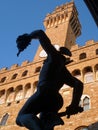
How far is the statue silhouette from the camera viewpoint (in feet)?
9.78

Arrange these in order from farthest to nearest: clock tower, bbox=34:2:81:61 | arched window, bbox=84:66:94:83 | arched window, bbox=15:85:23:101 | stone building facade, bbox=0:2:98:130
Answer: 1. clock tower, bbox=34:2:81:61
2. arched window, bbox=15:85:23:101
3. arched window, bbox=84:66:94:83
4. stone building facade, bbox=0:2:98:130

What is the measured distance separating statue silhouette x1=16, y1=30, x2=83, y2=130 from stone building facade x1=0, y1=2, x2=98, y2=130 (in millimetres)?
11266

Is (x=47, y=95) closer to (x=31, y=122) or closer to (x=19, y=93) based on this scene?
(x=31, y=122)

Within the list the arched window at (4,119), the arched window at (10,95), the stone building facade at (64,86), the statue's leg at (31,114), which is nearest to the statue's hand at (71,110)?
the statue's leg at (31,114)

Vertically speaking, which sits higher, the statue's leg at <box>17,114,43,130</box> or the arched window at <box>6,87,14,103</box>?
the arched window at <box>6,87,14,103</box>

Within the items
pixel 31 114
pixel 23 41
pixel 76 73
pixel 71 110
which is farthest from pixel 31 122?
pixel 76 73

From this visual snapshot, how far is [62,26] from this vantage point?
2689 cm

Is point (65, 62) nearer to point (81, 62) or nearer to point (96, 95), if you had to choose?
point (96, 95)

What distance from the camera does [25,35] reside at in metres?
3.27

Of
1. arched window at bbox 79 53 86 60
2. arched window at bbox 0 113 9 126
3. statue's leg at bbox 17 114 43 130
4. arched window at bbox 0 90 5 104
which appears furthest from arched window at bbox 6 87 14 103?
statue's leg at bbox 17 114 43 130

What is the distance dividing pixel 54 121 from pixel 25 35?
0.97 meters

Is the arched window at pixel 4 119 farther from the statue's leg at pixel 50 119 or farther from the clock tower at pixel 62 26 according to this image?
the statue's leg at pixel 50 119

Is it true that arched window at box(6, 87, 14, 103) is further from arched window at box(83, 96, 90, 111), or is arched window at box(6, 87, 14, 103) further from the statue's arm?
the statue's arm

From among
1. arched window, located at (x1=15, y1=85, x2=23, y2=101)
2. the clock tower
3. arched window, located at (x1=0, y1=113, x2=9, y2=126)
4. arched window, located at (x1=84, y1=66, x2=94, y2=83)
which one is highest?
the clock tower
